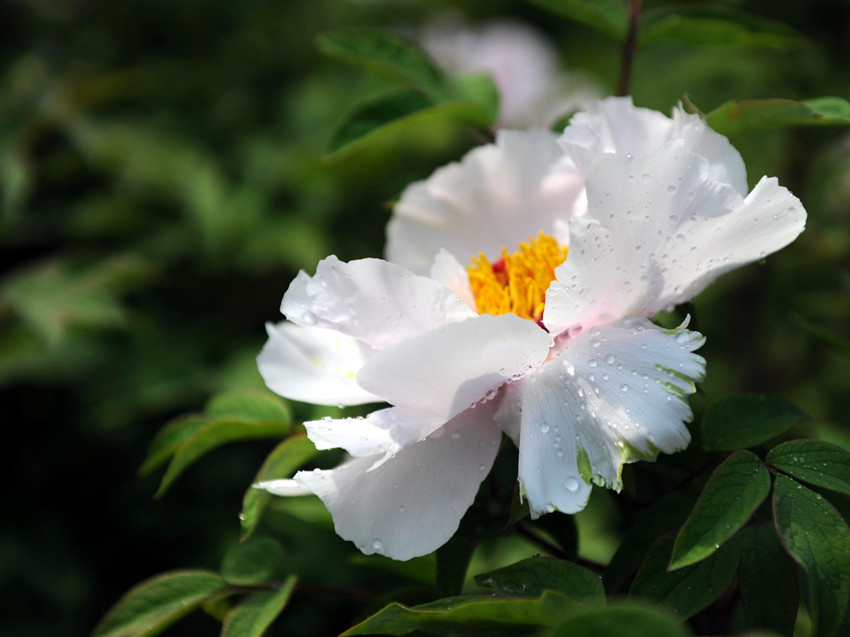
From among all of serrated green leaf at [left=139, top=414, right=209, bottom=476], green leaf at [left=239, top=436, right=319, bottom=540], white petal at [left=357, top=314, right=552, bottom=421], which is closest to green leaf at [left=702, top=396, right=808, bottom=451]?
white petal at [left=357, top=314, right=552, bottom=421]

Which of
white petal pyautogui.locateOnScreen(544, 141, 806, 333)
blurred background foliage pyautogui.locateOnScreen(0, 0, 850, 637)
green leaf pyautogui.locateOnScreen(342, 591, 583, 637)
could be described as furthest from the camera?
blurred background foliage pyautogui.locateOnScreen(0, 0, 850, 637)

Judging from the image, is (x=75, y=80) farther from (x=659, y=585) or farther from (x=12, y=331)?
(x=659, y=585)

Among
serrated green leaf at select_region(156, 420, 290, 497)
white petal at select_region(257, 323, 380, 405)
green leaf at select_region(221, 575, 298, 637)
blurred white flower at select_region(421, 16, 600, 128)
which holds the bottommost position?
blurred white flower at select_region(421, 16, 600, 128)

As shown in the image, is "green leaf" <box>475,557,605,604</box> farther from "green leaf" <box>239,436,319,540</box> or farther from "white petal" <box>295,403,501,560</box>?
"green leaf" <box>239,436,319,540</box>

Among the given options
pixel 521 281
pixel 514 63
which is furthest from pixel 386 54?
pixel 514 63

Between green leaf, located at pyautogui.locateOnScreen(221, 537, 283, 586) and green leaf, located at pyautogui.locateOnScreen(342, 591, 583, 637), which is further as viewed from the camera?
green leaf, located at pyautogui.locateOnScreen(221, 537, 283, 586)

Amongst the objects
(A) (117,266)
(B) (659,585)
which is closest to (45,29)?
(A) (117,266)
